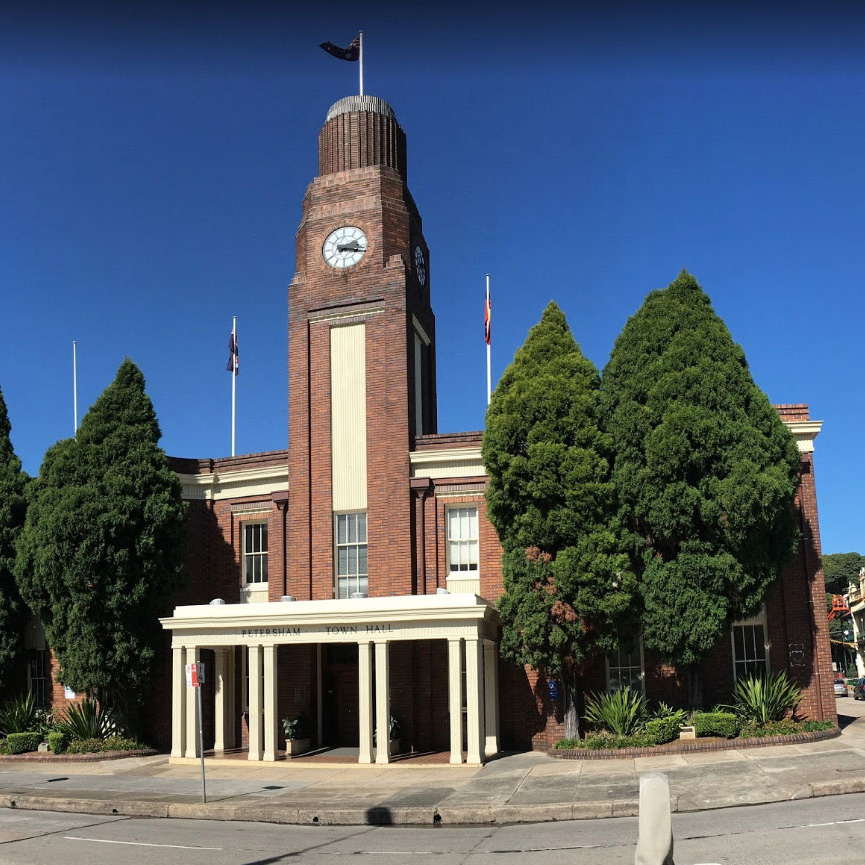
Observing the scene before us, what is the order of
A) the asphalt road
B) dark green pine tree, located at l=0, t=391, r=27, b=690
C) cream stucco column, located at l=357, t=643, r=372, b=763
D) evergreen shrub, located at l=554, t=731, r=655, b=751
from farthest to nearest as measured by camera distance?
dark green pine tree, located at l=0, t=391, r=27, b=690
cream stucco column, located at l=357, t=643, r=372, b=763
evergreen shrub, located at l=554, t=731, r=655, b=751
the asphalt road

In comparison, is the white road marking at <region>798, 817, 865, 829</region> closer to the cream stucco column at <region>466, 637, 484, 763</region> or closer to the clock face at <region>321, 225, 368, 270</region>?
the cream stucco column at <region>466, 637, 484, 763</region>

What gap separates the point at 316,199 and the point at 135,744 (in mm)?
16779

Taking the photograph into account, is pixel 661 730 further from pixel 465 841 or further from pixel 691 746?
pixel 465 841

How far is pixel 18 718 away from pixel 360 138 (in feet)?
65.8

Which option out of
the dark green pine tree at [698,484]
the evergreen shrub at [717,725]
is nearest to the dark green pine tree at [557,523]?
the dark green pine tree at [698,484]

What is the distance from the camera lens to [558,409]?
2450cm

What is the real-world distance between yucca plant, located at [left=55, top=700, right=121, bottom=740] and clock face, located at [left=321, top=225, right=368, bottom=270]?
14.5 m

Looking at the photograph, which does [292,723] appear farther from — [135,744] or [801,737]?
[801,737]

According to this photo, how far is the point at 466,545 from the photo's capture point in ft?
91.9

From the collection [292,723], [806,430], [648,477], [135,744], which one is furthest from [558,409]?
[135,744]

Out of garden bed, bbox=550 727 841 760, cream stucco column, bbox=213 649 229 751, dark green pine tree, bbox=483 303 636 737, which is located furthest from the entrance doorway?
garden bed, bbox=550 727 841 760

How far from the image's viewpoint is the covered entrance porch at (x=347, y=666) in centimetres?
2353

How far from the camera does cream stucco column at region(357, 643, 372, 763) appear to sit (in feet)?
78.0

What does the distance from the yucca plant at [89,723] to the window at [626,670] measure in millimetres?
13740
